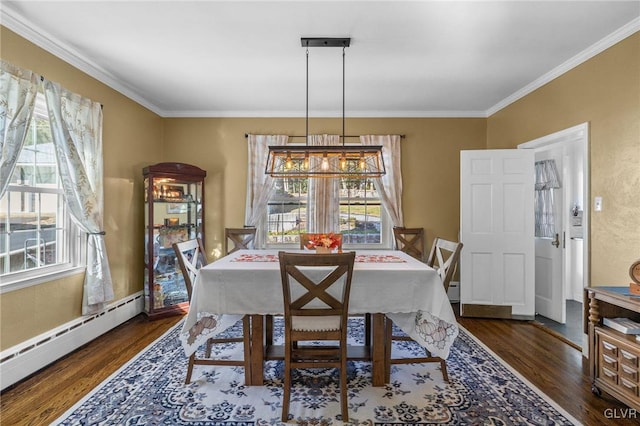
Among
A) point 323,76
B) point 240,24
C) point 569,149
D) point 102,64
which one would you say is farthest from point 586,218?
point 102,64

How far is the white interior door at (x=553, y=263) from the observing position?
144 inches

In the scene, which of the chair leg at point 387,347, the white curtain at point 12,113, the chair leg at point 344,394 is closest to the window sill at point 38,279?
the white curtain at point 12,113

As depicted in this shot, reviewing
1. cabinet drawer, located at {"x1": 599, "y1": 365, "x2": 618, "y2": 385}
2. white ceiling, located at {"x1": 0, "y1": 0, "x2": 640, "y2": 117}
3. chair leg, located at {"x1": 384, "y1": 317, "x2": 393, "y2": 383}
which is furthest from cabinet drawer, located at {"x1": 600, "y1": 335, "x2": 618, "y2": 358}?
white ceiling, located at {"x1": 0, "y1": 0, "x2": 640, "y2": 117}

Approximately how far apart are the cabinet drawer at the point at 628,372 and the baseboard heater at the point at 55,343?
13.6 feet

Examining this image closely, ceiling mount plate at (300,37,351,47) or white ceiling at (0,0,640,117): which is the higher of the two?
white ceiling at (0,0,640,117)

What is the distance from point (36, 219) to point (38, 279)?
A: 20.1 inches

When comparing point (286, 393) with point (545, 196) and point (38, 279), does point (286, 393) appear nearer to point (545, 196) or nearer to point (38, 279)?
point (38, 279)

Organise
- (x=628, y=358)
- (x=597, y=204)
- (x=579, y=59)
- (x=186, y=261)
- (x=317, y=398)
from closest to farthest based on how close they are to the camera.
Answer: (x=628, y=358) < (x=317, y=398) < (x=186, y=261) < (x=597, y=204) < (x=579, y=59)

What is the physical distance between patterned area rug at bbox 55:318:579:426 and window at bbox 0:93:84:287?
1123 millimetres

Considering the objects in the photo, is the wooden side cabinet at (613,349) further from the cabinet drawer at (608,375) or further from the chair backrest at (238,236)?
the chair backrest at (238,236)

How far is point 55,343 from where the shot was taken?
272 cm

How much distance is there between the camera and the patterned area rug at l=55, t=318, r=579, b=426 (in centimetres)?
200

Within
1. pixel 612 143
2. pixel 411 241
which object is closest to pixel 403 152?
pixel 411 241

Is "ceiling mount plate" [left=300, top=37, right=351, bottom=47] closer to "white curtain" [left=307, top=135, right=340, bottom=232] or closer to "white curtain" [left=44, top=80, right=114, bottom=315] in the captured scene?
"white curtain" [left=307, top=135, right=340, bottom=232]
